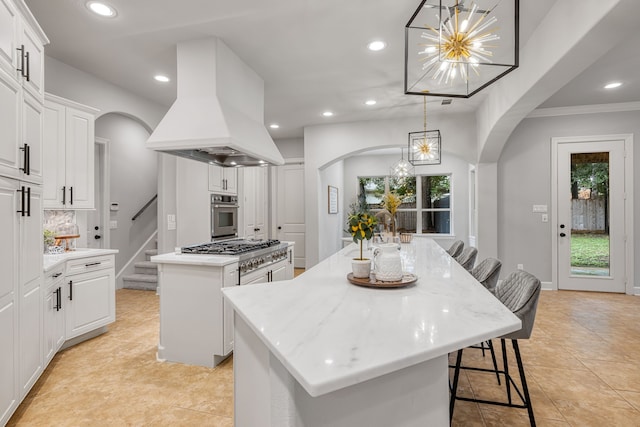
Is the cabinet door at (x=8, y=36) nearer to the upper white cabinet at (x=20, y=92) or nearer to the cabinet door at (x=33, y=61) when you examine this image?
the upper white cabinet at (x=20, y=92)

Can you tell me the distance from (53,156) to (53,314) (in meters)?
1.48

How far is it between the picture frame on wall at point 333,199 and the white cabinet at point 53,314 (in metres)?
4.93

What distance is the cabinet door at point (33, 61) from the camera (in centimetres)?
215

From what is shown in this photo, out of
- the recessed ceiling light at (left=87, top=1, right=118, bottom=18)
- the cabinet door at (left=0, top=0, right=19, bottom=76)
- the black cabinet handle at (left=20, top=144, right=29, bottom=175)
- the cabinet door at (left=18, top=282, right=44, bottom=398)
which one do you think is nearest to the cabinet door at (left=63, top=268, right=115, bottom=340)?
the cabinet door at (left=18, top=282, right=44, bottom=398)

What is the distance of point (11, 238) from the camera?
1.91m

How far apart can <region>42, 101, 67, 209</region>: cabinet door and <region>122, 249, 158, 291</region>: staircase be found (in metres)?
2.32

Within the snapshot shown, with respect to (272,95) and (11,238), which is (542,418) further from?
(272,95)

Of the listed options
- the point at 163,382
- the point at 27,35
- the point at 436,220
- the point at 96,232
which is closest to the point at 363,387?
the point at 163,382

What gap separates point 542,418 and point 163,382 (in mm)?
2527

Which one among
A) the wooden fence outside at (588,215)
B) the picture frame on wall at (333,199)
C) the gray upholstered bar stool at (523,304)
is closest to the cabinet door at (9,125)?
the gray upholstered bar stool at (523,304)

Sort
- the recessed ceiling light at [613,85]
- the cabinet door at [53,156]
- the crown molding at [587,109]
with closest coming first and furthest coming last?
the cabinet door at [53,156]
the recessed ceiling light at [613,85]
the crown molding at [587,109]

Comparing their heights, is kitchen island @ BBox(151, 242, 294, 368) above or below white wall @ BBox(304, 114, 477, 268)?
below

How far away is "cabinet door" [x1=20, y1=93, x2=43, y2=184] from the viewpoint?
2121 mm

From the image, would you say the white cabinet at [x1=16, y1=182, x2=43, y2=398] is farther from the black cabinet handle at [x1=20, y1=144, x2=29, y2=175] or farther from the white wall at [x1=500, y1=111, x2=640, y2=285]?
the white wall at [x1=500, y1=111, x2=640, y2=285]
